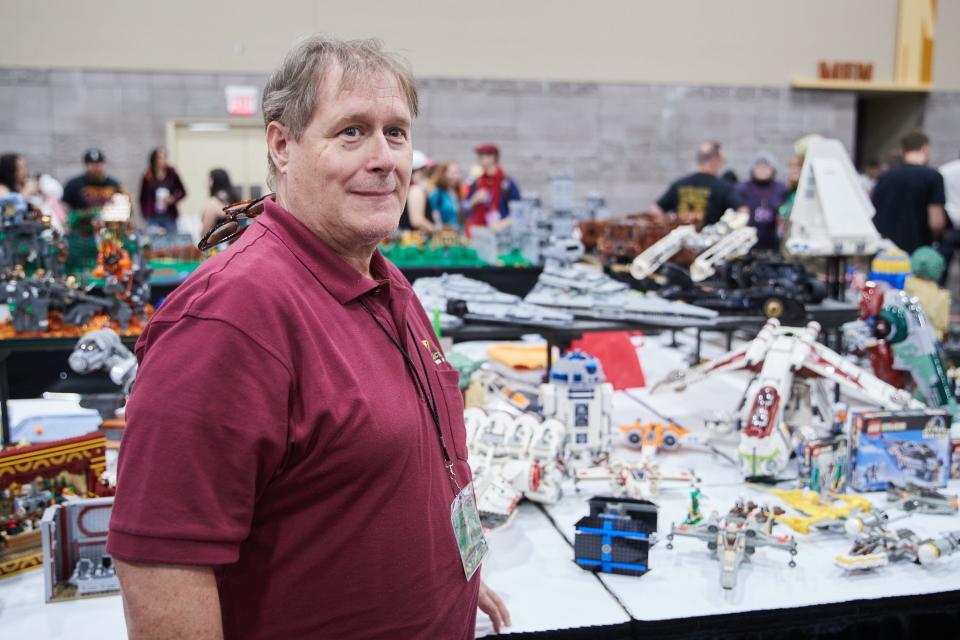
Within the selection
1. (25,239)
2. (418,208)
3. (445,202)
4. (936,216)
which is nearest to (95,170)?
(418,208)

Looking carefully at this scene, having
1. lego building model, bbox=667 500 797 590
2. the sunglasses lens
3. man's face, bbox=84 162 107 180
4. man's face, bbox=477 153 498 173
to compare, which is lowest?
lego building model, bbox=667 500 797 590

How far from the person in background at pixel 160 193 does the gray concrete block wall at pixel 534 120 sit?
2393 mm

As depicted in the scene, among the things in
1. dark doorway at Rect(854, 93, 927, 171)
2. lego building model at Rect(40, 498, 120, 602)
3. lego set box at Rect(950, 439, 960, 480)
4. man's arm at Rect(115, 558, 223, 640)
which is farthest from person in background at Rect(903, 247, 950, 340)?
dark doorway at Rect(854, 93, 927, 171)

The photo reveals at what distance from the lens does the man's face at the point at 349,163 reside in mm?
1383

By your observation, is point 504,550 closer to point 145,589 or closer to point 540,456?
point 540,456

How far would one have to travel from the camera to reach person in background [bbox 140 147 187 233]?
30.2 feet

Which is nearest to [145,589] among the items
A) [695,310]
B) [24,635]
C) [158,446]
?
[158,446]

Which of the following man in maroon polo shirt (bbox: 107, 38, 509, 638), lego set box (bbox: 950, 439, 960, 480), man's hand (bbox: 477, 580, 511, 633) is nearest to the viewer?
man in maroon polo shirt (bbox: 107, 38, 509, 638)

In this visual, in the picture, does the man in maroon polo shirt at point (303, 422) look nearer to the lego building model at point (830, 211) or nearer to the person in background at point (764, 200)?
the lego building model at point (830, 211)

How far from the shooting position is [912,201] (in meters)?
7.00

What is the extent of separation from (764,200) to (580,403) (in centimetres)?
551

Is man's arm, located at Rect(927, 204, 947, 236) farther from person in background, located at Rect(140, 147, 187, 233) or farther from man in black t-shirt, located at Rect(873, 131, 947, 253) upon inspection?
person in background, located at Rect(140, 147, 187, 233)

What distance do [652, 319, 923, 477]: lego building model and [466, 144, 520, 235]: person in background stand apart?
4.23 m

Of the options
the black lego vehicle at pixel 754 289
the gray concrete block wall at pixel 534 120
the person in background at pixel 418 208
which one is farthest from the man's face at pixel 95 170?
the black lego vehicle at pixel 754 289
